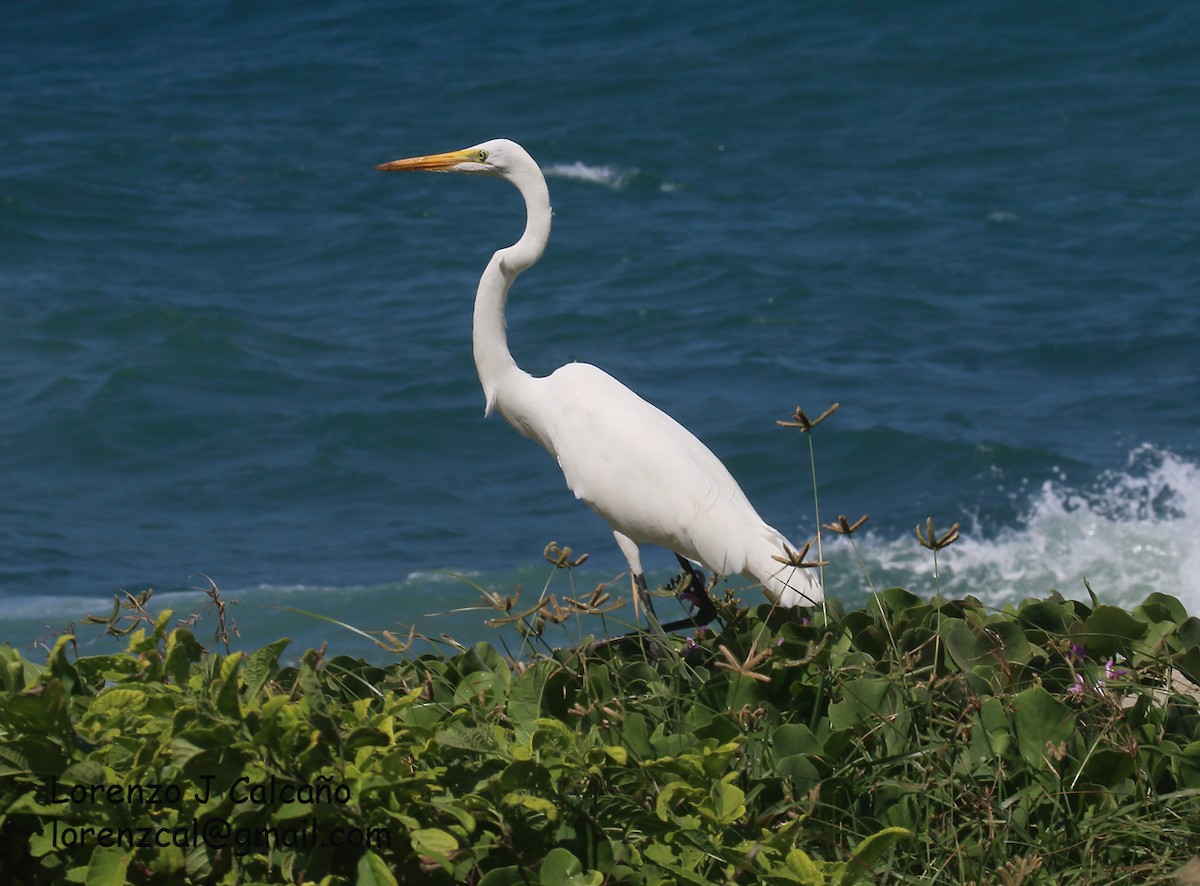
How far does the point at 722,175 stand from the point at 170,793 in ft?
47.5

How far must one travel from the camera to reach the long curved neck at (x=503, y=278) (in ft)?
15.1

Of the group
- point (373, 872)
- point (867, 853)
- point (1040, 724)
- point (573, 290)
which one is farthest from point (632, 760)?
point (573, 290)

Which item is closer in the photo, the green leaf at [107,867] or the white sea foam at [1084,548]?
the green leaf at [107,867]

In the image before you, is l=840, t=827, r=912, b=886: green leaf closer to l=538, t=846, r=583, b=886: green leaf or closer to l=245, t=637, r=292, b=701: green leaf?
l=538, t=846, r=583, b=886: green leaf

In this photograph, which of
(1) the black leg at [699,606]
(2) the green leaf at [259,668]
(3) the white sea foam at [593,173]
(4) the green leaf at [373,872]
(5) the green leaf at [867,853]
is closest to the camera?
(4) the green leaf at [373,872]

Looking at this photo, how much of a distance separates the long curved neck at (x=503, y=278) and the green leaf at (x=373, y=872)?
2693 mm

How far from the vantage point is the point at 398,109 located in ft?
60.8

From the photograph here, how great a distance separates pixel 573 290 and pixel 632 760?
36.3 feet

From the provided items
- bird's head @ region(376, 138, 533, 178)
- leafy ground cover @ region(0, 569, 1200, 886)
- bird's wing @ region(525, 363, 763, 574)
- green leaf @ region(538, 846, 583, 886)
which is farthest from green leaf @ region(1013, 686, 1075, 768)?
bird's head @ region(376, 138, 533, 178)

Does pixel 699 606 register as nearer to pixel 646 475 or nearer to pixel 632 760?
pixel 646 475

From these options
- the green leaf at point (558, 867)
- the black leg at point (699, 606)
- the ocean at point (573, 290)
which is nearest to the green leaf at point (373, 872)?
the green leaf at point (558, 867)

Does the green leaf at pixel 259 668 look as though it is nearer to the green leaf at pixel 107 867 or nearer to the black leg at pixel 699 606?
the green leaf at pixel 107 867

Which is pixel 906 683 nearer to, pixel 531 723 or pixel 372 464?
pixel 531 723

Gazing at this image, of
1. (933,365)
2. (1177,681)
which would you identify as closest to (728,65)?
(933,365)
